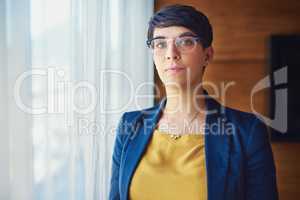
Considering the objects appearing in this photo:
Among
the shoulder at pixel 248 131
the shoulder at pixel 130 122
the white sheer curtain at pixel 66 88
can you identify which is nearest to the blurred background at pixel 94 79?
the white sheer curtain at pixel 66 88

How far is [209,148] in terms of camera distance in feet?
3.08

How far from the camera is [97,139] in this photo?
1450 millimetres

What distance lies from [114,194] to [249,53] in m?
0.92

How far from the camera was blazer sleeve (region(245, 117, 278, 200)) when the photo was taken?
35.9 inches

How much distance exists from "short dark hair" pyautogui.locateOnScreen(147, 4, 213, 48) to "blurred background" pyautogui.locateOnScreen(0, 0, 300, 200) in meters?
0.50

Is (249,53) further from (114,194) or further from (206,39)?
(114,194)

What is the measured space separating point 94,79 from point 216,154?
742 mm

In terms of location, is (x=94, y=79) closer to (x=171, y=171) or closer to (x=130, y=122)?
(x=130, y=122)

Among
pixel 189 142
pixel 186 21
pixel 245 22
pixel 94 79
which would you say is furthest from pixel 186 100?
pixel 245 22

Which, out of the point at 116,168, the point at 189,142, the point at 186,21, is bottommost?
the point at 116,168

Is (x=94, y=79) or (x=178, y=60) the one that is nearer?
(x=178, y=60)

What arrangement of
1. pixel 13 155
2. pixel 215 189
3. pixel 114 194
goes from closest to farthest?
pixel 215 189 → pixel 114 194 → pixel 13 155

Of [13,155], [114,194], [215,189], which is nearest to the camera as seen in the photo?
[215,189]

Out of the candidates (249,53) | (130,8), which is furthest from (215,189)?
(130,8)
